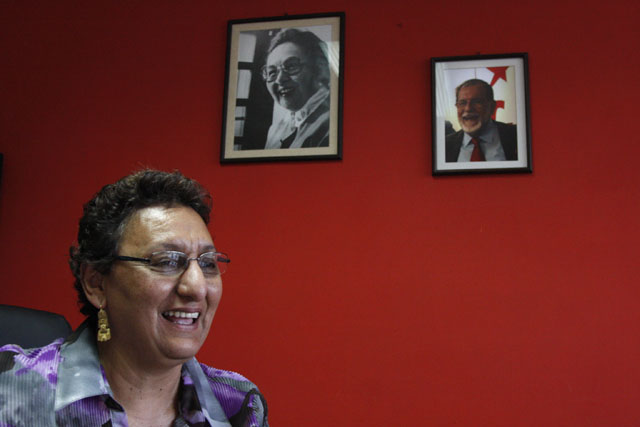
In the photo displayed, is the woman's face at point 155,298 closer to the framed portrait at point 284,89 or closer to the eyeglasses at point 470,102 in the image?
the framed portrait at point 284,89

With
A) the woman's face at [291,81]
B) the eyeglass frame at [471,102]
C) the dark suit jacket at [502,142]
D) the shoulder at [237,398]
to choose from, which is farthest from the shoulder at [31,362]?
the eyeglass frame at [471,102]

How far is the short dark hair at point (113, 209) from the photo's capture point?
121cm

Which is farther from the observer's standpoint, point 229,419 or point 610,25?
point 610,25

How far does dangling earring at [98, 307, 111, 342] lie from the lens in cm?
119

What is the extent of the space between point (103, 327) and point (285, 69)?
1554mm

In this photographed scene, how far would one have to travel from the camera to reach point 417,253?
2.23 meters

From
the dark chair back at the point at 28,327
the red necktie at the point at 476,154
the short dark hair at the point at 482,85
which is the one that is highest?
the short dark hair at the point at 482,85

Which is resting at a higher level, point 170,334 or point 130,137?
point 130,137

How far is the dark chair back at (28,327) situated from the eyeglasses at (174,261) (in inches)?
15.1

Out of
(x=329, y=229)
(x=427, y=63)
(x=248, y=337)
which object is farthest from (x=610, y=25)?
(x=248, y=337)

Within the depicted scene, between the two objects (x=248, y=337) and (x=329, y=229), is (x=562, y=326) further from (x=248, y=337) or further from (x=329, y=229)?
(x=248, y=337)

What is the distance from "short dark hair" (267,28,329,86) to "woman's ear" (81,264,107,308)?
1439 millimetres

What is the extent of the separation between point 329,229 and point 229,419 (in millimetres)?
1086

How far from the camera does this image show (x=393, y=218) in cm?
227
